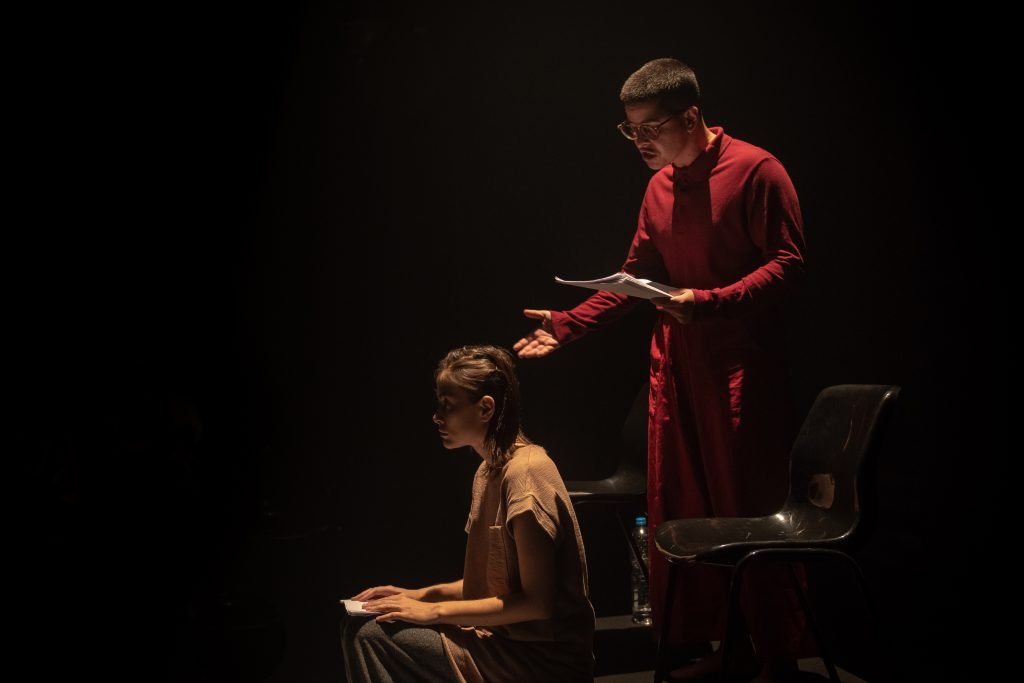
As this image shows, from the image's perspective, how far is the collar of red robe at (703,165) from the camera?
2.85 m

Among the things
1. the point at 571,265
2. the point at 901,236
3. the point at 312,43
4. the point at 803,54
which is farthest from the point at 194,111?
the point at 901,236

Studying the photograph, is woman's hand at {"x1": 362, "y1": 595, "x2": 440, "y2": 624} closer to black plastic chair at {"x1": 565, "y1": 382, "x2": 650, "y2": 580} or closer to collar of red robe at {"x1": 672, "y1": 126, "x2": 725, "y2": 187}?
black plastic chair at {"x1": 565, "y1": 382, "x2": 650, "y2": 580}

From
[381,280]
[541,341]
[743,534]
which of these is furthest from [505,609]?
[381,280]

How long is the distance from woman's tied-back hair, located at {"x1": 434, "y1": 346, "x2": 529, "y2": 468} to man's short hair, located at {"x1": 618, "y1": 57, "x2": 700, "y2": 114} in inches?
41.3

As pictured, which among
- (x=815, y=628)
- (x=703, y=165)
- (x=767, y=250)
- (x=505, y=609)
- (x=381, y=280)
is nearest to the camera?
(x=505, y=609)

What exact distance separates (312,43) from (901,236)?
229 centimetres

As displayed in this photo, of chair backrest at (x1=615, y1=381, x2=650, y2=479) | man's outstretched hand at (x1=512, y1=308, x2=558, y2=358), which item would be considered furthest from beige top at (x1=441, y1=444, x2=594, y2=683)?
chair backrest at (x1=615, y1=381, x2=650, y2=479)

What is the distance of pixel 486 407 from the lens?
212cm

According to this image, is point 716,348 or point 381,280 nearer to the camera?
point 716,348

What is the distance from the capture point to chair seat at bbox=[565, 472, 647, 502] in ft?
10.9

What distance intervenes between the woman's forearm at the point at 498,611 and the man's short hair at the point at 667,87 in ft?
4.96

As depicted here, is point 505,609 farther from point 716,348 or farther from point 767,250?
point 767,250

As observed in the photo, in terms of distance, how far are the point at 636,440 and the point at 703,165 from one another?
1086 mm

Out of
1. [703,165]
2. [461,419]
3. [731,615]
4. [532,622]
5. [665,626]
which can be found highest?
[703,165]
